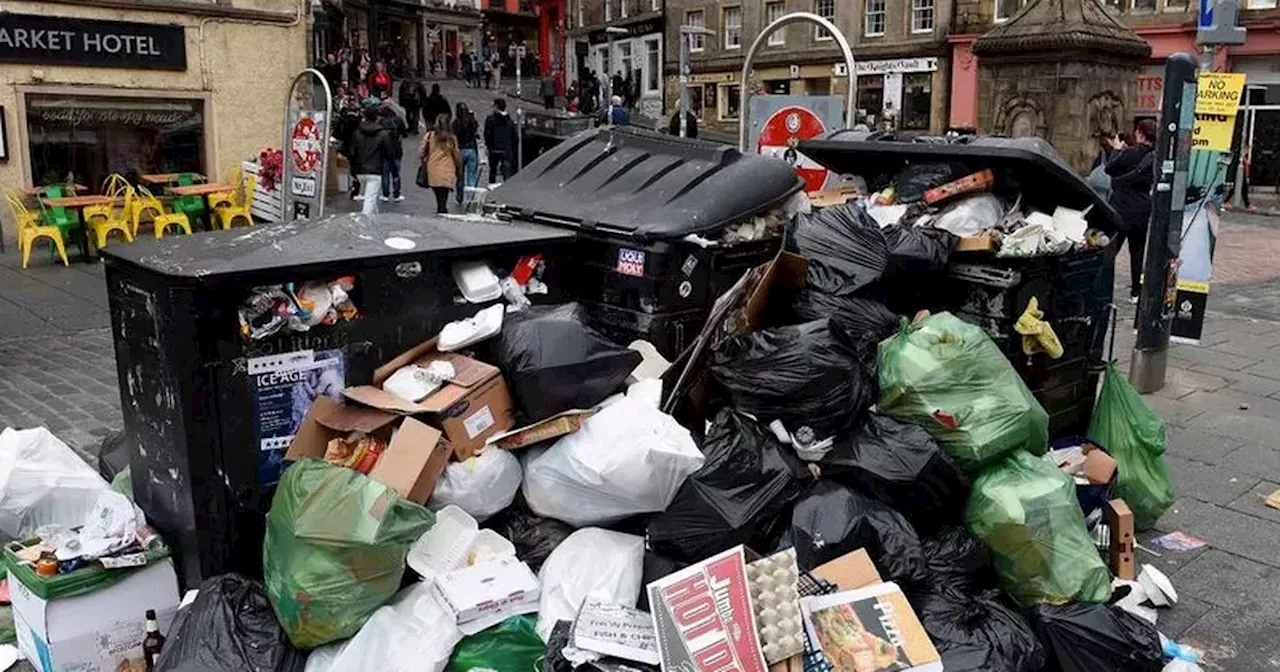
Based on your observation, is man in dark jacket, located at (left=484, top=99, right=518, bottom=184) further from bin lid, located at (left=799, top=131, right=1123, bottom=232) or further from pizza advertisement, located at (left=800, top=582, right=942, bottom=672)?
pizza advertisement, located at (left=800, top=582, right=942, bottom=672)

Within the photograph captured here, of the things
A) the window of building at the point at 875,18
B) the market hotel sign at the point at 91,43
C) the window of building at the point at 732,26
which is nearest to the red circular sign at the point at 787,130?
the market hotel sign at the point at 91,43

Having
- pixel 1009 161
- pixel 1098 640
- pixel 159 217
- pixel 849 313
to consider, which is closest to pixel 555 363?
pixel 849 313

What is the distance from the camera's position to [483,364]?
3.46 m

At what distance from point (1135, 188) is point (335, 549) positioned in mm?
8353

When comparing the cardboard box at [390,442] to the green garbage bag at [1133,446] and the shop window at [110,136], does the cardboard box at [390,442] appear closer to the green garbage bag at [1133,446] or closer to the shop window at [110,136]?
the green garbage bag at [1133,446]

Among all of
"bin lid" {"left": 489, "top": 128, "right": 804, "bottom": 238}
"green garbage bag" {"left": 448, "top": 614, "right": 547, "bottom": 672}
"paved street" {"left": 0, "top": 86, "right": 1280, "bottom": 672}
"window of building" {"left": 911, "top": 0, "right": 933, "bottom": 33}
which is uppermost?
"window of building" {"left": 911, "top": 0, "right": 933, "bottom": 33}

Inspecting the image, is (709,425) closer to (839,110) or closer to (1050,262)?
(1050,262)

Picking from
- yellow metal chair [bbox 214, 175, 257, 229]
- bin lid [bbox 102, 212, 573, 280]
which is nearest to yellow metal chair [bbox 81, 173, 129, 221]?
yellow metal chair [bbox 214, 175, 257, 229]

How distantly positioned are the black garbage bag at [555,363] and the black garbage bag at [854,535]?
2.52 feet

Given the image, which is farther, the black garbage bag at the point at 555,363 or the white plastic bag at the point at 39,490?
the white plastic bag at the point at 39,490

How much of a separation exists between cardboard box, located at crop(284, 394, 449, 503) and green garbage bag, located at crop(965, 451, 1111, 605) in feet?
5.76

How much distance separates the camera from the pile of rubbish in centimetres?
281

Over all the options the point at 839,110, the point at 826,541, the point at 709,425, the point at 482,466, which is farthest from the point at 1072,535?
the point at 839,110

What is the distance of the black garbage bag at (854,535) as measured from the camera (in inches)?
122
